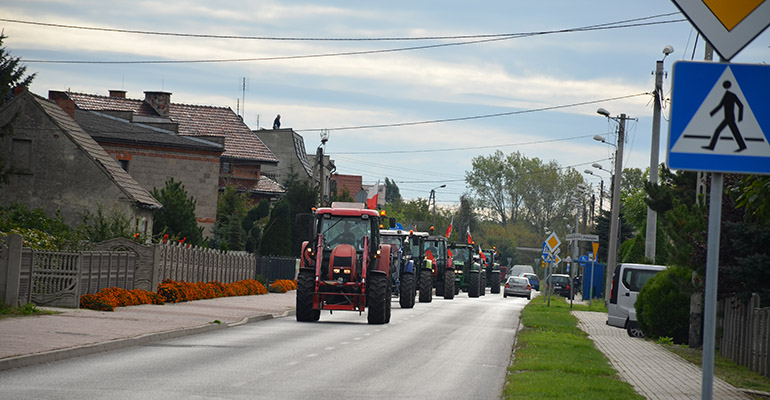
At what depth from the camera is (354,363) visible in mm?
15836

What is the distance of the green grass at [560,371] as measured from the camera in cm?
1234

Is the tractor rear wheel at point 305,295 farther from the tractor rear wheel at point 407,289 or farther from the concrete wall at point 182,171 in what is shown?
the concrete wall at point 182,171

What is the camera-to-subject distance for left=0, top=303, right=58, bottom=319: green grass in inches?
828

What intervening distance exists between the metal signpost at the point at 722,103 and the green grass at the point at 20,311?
1746 cm

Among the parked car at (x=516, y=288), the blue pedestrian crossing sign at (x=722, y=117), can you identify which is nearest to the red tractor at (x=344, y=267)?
the blue pedestrian crossing sign at (x=722, y=117)

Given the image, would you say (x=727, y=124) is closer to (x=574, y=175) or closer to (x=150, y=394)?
(x=150, y=394)

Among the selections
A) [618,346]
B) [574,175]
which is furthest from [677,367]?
[574,175]

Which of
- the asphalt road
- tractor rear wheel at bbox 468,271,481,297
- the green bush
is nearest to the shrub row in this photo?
tractor rear wheel at bbox 468,271,481,297

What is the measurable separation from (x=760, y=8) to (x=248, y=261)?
41446 millimetres

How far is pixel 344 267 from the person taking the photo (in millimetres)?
25453

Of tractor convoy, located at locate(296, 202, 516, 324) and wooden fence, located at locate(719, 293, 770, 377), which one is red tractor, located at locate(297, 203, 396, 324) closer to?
tractor convoy, located at locate(296, 202, 516, 324)

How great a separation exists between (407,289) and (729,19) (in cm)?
2969

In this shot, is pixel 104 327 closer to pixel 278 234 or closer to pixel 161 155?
pixel 278 234

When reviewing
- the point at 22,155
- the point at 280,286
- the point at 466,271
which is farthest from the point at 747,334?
the point at 466,271
